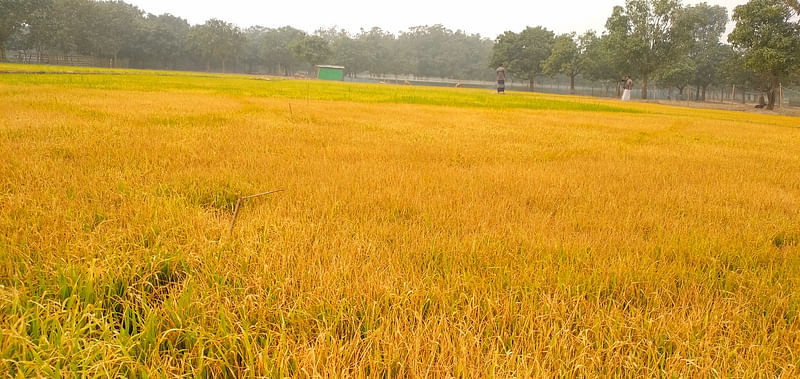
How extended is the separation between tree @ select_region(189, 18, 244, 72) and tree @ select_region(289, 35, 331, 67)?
13.0m

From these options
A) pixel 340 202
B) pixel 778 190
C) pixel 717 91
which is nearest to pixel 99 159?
pixel 340 202

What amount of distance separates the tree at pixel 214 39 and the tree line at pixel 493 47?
0.66 feet

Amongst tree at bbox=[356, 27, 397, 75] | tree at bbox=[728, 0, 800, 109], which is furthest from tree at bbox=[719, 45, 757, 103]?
tree at bbox=[356, 27, 397, 75]

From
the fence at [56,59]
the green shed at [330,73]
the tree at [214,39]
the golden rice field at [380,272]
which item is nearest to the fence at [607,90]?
the green shed at [330,73]

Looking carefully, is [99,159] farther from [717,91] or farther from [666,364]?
[717,91]

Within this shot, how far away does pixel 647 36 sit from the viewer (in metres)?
48.3

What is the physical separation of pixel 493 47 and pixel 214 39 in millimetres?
55115

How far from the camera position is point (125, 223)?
1841mm

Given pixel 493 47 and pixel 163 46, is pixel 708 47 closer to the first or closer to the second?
pixel 493 47

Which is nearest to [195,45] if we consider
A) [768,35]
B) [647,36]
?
[647,36]

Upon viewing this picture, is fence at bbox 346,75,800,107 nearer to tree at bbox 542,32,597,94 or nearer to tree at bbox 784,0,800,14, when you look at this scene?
tree at bbox 542,32,597,94

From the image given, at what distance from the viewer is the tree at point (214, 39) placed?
7981cm

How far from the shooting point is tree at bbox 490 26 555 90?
229 feet

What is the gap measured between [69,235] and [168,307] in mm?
820
